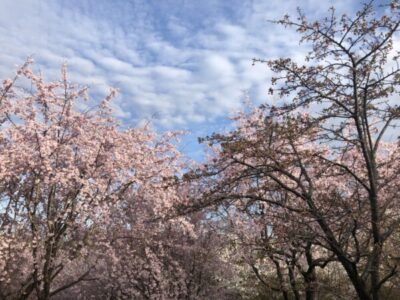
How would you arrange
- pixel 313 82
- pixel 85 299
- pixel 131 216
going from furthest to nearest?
1. pixel 85 299
2. pixel 131 216
3. pixel 313 82

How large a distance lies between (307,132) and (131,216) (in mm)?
8503

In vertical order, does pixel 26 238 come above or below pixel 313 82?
below

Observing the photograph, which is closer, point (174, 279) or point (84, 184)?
point (84, 184)

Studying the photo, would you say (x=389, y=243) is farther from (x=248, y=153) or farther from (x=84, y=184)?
(x=84, y=184)

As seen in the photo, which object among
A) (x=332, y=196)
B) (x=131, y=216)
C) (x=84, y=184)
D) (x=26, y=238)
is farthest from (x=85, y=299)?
(x=332, y=196)

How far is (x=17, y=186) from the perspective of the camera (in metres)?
13.6

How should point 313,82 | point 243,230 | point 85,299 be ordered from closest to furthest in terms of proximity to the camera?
point 313,82, point 243,230, point 85,299

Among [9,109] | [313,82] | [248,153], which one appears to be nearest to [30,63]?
[9,109]

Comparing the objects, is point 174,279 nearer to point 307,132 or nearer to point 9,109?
point 9,109

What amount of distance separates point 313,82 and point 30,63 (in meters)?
9.25

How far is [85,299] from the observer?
21.9 meters

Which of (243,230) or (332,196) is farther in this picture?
(243,230)

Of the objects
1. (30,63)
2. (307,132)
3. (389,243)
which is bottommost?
(389,243)

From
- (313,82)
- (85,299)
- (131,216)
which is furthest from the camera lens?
(85,299)
